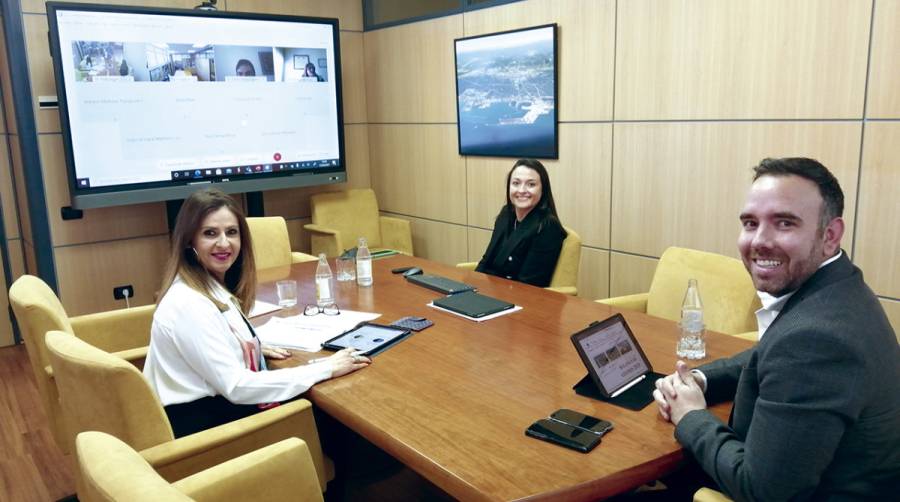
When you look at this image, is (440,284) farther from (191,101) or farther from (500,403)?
(191,101)

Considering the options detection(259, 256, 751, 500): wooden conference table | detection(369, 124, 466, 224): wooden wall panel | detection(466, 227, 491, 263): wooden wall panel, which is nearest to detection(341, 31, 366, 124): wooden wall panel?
detection(369, 124, 466, 224): wooden wall panel

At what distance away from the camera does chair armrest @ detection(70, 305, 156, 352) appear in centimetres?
302

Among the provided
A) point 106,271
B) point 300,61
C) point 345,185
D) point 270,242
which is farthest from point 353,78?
point 106,271

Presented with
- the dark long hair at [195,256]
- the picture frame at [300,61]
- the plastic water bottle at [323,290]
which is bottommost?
the plastic water bottle at [323,290]

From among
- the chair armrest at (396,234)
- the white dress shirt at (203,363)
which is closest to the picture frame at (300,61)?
the chair armrest at (396,234)

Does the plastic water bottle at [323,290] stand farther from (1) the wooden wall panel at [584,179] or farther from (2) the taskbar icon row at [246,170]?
(2) the taskbar icon row at [246,170]

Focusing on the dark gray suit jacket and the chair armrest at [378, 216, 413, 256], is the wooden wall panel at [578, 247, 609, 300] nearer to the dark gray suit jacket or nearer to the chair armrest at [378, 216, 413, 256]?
the chair armrest at [378, 216, 413, 256]

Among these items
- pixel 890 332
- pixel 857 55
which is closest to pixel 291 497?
pixel 890 332

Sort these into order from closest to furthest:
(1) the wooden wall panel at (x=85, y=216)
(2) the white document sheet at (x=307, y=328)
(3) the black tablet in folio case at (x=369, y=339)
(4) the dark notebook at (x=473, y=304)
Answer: (3) the black tablet in folio case at (x=369, y=339), (2) the white document sheet at (x=307, y=328), (4) the dark notebook at (x=473, y=304), (1) the wooden wall panel at (x=85, y=216)

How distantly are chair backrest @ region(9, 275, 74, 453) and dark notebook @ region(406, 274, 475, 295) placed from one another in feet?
4.80

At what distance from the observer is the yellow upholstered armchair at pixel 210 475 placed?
1.15 m

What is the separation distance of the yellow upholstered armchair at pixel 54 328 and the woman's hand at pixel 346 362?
975mm

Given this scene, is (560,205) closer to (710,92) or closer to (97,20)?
(710,92)

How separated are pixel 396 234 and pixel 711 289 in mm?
3378
